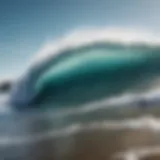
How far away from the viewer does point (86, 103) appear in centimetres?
125

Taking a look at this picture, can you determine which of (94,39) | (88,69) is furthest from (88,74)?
(94,39)

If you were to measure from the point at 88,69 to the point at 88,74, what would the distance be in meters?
0.02

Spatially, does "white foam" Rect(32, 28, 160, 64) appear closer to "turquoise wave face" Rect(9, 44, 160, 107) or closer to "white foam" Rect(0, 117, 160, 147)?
"turquoise wave face" Rect(9, 44, 160, 107)

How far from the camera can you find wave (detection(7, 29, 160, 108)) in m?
1.23

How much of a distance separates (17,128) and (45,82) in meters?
0.19

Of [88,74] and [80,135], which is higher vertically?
[88,74]

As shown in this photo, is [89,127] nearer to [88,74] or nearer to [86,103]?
[86,103]

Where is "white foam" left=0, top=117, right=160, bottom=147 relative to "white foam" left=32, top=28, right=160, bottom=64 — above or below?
below

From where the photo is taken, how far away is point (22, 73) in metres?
1.23

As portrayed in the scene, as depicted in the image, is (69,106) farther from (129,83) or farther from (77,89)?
(129,83)

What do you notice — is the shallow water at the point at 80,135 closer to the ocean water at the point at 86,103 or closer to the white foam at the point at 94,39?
the ocean water at the point at 86,103

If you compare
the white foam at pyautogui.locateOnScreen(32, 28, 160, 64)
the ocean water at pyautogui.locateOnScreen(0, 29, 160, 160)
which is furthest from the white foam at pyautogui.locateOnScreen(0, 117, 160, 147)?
the white foam at pyautogui.locateOnScreen(32, 28, 160, 64)

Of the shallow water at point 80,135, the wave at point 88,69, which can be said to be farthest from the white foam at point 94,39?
the shallow water at point 80,135

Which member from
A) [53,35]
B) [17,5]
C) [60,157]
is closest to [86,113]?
[60,157]
